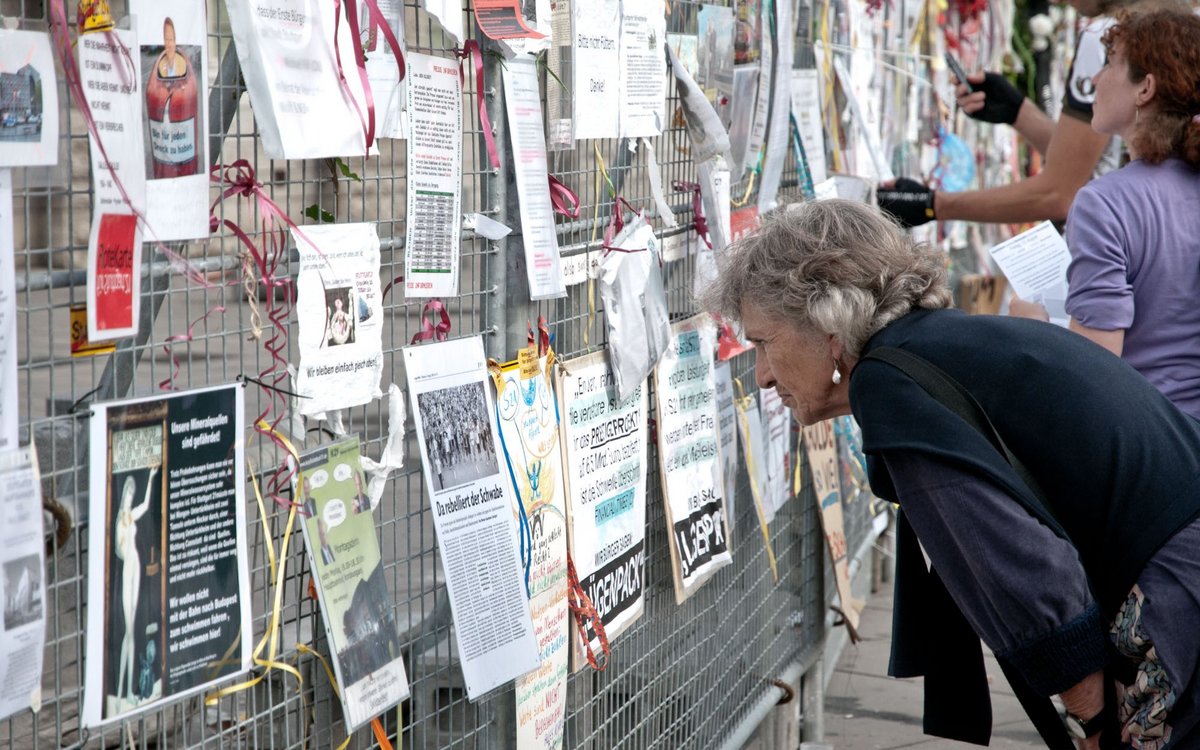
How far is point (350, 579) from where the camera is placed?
1.83 metres

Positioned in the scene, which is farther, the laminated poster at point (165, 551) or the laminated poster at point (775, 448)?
the laminated poster at point (775, 448)

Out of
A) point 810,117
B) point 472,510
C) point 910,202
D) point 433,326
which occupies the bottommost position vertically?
Result: point 472,510

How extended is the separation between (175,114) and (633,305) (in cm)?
137

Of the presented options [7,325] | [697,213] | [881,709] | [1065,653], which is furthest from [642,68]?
[881,709]

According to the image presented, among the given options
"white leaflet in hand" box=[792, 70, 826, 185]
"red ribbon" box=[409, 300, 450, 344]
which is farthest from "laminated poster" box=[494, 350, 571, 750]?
"white leaflet in hand" box=[792, 70, 826, 185]

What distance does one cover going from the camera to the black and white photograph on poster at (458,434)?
2.02m

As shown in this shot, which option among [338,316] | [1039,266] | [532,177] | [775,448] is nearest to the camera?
[338,316]

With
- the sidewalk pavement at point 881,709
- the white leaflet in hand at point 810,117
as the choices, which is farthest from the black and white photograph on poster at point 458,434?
the sidewalk pavement at point 881,709

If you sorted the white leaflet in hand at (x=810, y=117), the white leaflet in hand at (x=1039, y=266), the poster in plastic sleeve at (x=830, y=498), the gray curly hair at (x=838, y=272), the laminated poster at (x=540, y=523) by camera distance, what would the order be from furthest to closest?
1. the poster in plastic sleeve at (x=830, y=498)
2. the white leaflet in hand at (x=810, y=117)
3. the white leaflet in hand at (x=1039, y=266)
4. the laminated poster at (x=540, y=523)
5. the gray curly hair at (x=838, y=272)

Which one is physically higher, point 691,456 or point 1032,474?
point 1032,474

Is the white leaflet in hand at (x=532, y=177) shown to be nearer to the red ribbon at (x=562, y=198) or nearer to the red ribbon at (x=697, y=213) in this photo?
the red ribbon at (x=562, y=198)

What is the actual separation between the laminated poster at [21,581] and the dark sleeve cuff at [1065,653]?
54.3 inches

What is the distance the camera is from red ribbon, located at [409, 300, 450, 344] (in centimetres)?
201

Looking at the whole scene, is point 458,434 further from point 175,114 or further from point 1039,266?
point 1039,266
